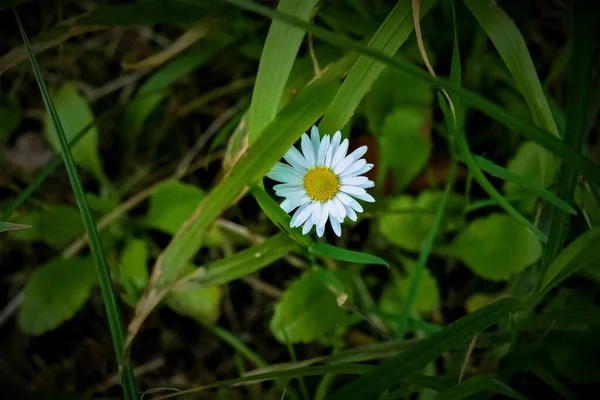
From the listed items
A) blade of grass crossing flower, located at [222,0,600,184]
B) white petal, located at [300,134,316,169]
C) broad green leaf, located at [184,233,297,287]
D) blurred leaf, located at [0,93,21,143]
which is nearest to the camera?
blade of grass crossing flower, located at [222,0,600,184]

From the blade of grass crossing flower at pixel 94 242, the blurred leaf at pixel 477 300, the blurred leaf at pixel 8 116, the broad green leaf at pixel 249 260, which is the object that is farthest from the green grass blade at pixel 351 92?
the blurred leaf at pixel 8 116

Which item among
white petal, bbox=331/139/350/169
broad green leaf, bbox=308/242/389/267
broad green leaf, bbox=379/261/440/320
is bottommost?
broad green leaf, bbox=308/242/389/267

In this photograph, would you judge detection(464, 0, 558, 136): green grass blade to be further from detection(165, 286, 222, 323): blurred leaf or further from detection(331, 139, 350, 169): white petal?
detection(165, 286, 222, 323): blurred leaf

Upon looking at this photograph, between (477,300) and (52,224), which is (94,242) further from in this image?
(477,300)

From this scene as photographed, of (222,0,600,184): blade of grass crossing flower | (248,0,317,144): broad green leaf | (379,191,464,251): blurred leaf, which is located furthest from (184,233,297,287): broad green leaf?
(222,0,600,184): blade of grass crossing flower

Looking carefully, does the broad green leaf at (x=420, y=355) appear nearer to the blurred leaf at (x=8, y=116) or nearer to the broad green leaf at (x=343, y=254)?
the broad green leaf at (x=343, y=254)

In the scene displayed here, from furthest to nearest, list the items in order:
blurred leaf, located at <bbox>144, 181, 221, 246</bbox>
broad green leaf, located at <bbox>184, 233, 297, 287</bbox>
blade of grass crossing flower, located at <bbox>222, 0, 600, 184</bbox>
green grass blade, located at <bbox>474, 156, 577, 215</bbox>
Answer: blurred leaf, located at <bbox>144, 181, 221, 246</bbox>
broad green leaf, located at <bbox>184, 233, 297, 287</bbox>
green grass blade, located at <bbox>474, 156, 577, 215</bbox>
blade of grass crossing flower, located at <bbox>222, 0, 600, 184</bbox>
